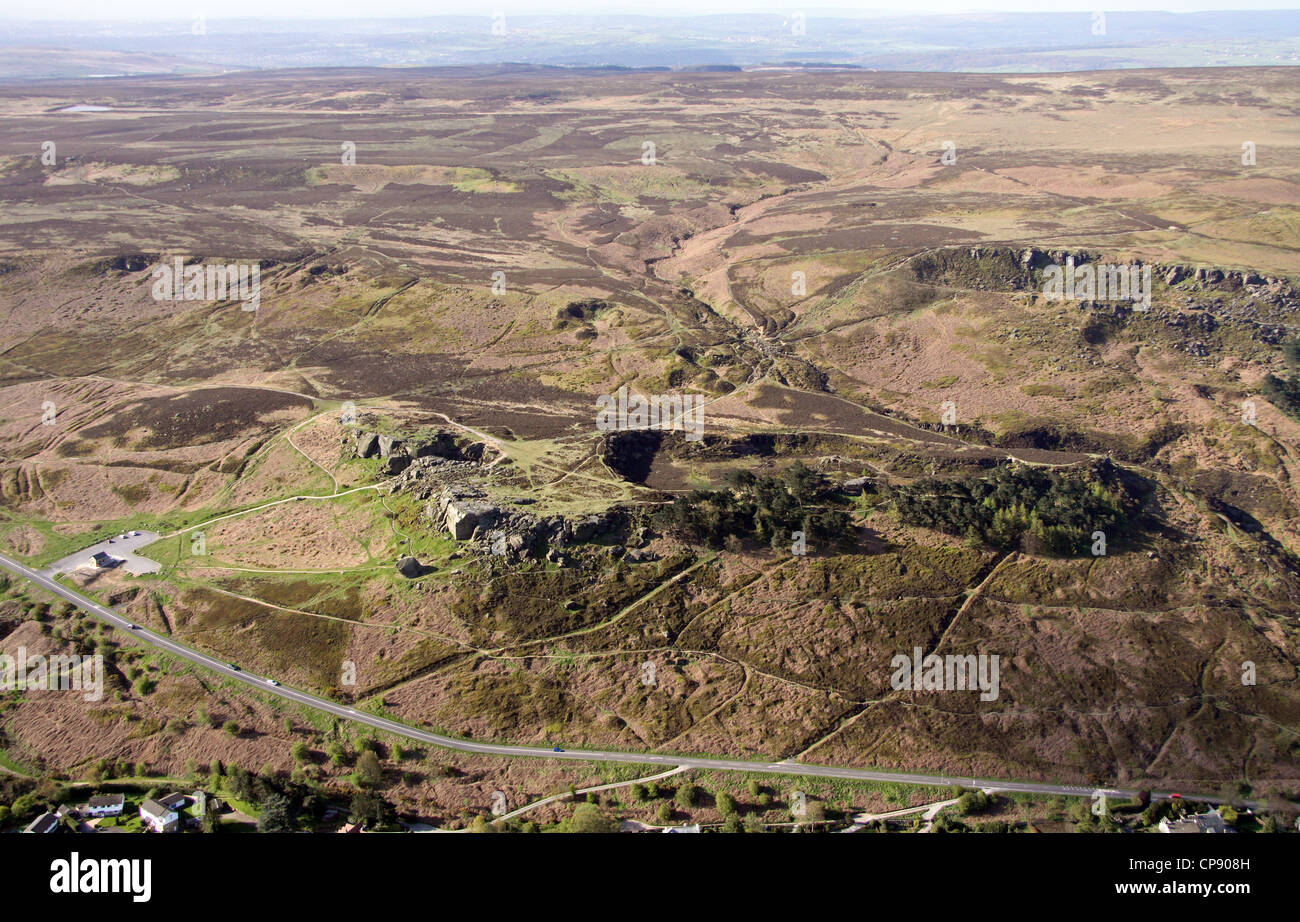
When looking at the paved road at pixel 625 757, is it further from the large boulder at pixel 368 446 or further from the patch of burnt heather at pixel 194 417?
the patch of burnt heather at pixel 194 417

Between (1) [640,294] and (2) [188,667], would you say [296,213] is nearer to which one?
(1) [640,294]

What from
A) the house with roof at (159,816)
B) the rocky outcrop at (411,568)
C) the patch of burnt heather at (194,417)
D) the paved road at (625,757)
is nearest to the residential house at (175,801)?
the house with roof at (159,816)

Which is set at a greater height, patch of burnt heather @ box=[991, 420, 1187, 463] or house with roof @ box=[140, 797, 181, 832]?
patch of burnt heather @ box=[991, 420, 1187, 463]

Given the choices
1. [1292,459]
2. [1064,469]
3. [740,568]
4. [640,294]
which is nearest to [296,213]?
[640,294]

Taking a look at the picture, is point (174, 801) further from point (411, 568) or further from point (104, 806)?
point (411, 568)

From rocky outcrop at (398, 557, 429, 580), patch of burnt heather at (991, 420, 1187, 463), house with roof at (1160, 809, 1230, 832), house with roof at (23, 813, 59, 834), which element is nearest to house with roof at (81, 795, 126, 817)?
house with roof at (23, 813, 59, 834)

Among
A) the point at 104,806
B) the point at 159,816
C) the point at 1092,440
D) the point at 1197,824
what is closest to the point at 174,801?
the point at 159,816

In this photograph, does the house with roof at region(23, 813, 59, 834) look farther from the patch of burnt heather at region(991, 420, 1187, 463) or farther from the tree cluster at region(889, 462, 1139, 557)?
the patch of burnt heather at region(991, 420, 1187, 463)
